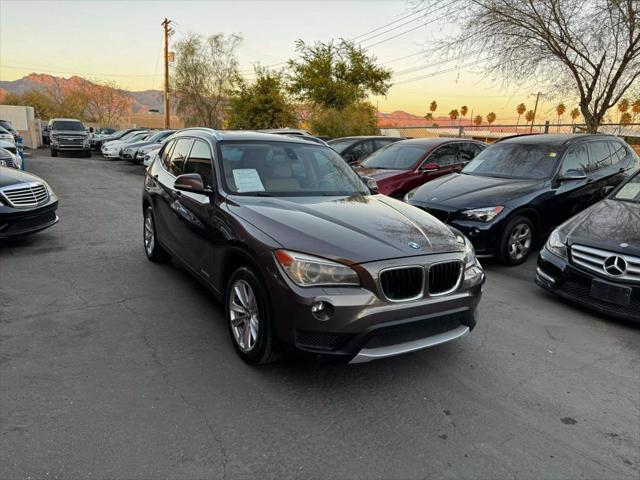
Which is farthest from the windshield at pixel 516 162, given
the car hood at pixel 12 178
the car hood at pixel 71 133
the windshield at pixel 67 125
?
the windshield at pixel 67 125

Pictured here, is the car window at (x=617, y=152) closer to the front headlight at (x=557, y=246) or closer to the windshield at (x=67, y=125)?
the front headlight at (x=557, y=246)

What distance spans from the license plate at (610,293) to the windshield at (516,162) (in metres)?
2.62

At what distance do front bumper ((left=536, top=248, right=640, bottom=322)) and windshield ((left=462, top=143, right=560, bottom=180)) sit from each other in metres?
2.13

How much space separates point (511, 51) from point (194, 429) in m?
12.8

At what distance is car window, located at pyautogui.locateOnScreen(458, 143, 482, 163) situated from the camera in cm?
982

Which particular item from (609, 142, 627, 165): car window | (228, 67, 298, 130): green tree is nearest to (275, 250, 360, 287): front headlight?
(609, 142, 627, 165): car window

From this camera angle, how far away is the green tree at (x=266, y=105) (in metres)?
27.6

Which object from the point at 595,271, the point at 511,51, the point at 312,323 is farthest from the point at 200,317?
the point at 511,51

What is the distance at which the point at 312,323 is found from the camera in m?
2.89

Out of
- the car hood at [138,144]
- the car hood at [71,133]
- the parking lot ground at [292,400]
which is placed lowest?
the car hood at [71,133]

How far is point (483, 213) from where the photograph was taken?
236 inches

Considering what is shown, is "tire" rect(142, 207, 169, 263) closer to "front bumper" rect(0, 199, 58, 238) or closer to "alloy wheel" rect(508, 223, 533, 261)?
"front bumper" rect(0, 199, 58, 238)

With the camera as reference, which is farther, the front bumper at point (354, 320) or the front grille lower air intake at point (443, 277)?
the front grille lower air intake at point (443, 277)

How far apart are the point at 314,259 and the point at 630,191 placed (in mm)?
4846
